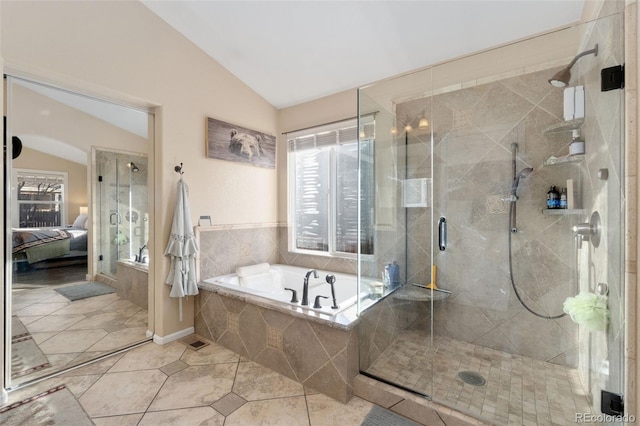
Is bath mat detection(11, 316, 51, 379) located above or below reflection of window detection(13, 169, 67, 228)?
below

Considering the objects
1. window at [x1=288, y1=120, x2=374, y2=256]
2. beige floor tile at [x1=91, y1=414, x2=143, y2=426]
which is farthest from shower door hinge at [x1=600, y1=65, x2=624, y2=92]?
beige floor tile at [x1=91, y1=414, x2=143, y2=426]

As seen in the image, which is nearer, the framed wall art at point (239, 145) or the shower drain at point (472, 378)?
the shower drain at point (472, 378)

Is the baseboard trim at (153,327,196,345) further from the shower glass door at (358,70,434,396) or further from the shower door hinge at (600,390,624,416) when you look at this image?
the shower door hinge at (600,390,624,416)

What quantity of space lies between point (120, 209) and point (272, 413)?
7.27 feet

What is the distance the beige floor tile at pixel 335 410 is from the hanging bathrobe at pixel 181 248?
1.49 metres

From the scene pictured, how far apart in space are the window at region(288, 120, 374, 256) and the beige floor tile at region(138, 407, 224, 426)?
194 cm

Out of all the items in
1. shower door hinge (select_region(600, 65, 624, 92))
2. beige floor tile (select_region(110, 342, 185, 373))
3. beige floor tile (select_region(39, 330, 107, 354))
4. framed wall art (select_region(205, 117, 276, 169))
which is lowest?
beige floor tile (select_region(110, 342, 185, 373))

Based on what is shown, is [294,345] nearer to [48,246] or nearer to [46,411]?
[46,411]

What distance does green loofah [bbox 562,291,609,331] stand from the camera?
1.46 metres

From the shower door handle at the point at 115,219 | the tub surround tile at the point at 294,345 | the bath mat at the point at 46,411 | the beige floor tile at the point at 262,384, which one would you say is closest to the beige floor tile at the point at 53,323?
the bath mat at the point at 46,411

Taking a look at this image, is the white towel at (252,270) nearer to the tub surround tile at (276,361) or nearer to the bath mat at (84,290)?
the tub surround tile at (276,361)

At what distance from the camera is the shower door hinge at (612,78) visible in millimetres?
1254

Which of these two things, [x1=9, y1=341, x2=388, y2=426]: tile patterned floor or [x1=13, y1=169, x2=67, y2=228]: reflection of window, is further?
[x1=13, y1=169, x2=67, y2=228]: reflection of window

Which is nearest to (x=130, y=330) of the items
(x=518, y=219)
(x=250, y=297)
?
(x=250, y=297)
